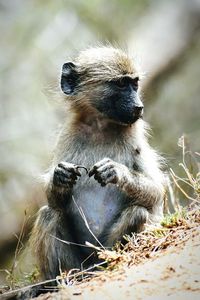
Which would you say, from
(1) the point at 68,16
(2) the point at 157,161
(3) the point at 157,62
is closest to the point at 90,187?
(2) the point at 157,161

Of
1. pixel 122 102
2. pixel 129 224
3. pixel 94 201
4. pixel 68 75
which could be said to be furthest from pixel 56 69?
pixel 129 224

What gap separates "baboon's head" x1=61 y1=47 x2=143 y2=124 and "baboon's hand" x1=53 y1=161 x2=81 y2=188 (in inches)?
34.2

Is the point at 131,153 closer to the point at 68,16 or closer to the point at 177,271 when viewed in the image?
the point at 177,271

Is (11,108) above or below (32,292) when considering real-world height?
above

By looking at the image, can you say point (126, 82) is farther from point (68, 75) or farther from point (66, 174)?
point (66, 174)

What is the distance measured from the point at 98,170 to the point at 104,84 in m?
1.49

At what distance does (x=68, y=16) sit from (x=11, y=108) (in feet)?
7.48

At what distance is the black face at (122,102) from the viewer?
8.16 metres

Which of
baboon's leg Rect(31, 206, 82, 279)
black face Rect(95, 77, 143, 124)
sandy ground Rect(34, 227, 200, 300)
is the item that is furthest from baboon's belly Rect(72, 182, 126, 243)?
sandy ground Rect(34, 227, 200, 300)

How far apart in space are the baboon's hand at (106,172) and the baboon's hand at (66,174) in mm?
154

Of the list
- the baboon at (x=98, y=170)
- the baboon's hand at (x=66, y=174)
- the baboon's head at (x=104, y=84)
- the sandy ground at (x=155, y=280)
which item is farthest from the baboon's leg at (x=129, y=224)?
the sandy ground at (x=155, y=280)

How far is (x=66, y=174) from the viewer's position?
768 centimetres

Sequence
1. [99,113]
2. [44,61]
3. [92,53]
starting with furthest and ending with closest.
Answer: [44,61] < [92,53] < [99,113]

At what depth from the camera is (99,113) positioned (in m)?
8.59
